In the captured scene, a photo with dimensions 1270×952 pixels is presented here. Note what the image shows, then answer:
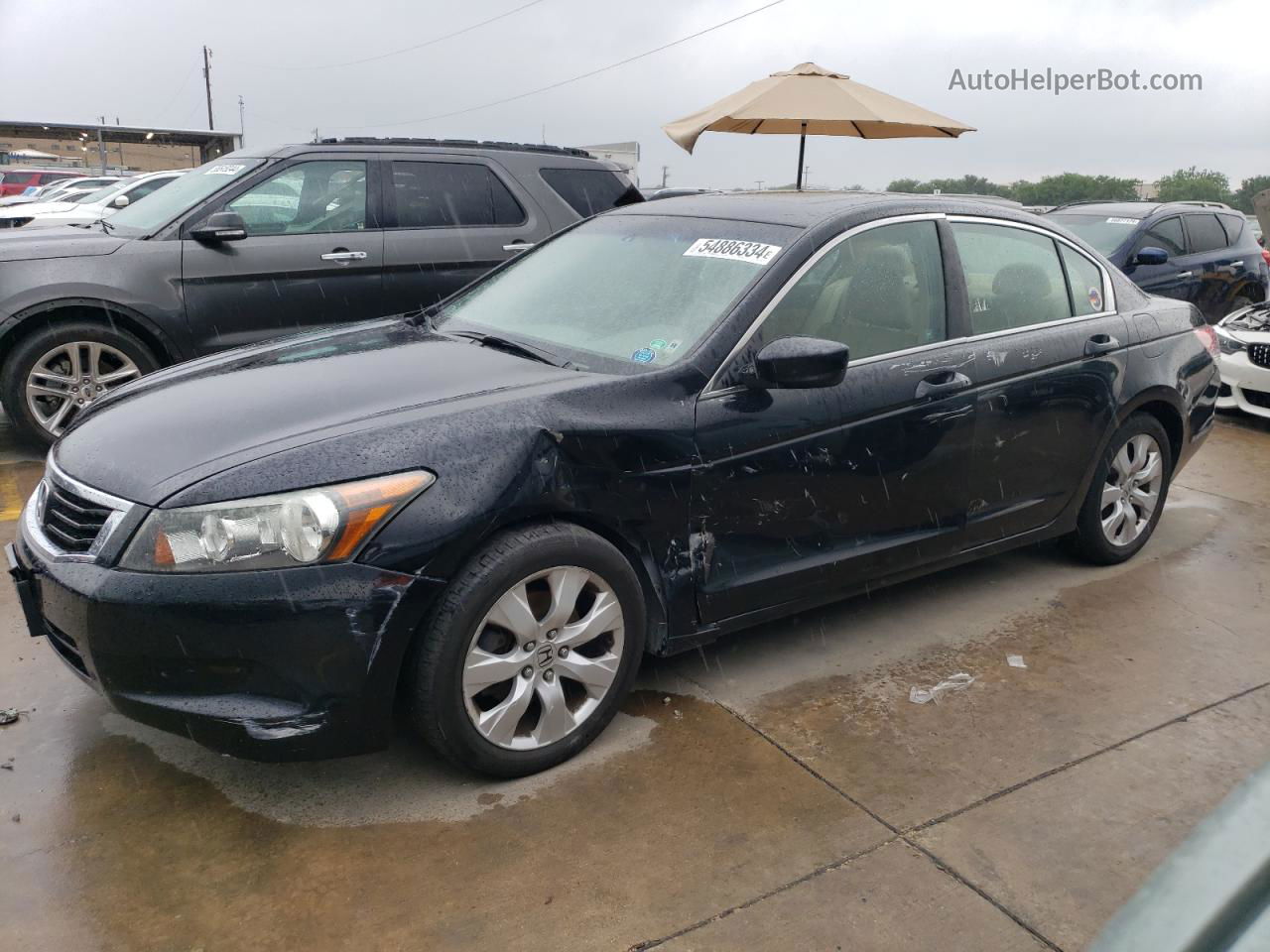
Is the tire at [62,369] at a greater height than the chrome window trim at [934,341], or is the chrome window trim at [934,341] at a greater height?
the chrome window trim at [934,341]

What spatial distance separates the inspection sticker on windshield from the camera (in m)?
3.48

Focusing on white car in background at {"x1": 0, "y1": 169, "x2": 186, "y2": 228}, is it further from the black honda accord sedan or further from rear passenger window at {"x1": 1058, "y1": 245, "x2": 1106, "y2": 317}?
rear passenger window at {"x1": 1058, "y1": 245, "x2": 1106, "y2": 317}

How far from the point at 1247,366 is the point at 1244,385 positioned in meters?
0.14

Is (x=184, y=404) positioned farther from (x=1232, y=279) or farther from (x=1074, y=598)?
(x=1232, y=279)

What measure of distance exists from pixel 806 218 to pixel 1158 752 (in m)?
2.01

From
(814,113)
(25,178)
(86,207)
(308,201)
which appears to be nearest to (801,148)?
(814,113)

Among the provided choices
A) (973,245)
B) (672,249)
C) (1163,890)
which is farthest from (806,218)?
(1163,890)

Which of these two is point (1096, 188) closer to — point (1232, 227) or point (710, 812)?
point (1232, 227)

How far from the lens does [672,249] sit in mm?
3729

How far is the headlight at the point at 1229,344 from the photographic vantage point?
8038 millimetres

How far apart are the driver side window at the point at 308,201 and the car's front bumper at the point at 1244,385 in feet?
20.5

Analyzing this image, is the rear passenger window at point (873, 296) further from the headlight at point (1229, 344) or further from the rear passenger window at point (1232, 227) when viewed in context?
the rear passenger window at point (1232, 227)

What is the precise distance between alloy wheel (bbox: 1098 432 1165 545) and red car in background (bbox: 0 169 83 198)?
105 ft

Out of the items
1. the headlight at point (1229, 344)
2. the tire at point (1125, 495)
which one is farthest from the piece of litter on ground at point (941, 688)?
the headlight at point (1229, 344)
